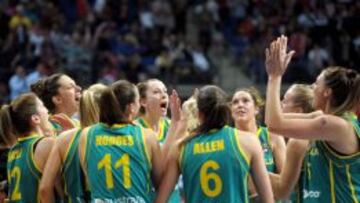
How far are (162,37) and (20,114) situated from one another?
42.6 feet

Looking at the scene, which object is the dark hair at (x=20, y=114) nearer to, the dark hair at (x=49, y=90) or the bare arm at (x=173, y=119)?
the dark hair at (x=49, y=90)

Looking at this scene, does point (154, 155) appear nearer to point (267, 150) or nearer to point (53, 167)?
point (53, 167)

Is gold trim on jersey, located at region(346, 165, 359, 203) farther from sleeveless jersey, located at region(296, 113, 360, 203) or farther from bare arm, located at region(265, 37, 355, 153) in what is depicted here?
bare arm, located at region(265, 37, 355, 153)

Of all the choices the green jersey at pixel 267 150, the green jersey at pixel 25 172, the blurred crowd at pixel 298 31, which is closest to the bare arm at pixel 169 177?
the green jersey at pixel 25 172

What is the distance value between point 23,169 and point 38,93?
4.56 feet

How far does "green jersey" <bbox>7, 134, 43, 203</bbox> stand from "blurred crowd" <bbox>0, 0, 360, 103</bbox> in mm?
9611

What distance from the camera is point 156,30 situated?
2009cm

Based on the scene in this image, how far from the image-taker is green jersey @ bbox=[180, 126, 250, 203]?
617 centimetres

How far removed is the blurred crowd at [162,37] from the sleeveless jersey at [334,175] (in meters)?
10.7

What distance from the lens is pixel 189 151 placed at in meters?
6.29

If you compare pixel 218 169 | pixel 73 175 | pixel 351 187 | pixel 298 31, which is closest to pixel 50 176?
pixel 73 175

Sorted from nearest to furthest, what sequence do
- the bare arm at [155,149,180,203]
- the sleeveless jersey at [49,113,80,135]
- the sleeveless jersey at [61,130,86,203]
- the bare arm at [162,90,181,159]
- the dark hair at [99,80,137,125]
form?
1. the bare arm at [155,149,180,203]
2. the dark hair at [99,80,137,125]
3. the bare arm at [162,90,181,159]
4. the sleeveless jersey at [61,130,86,203]
5. the sleeveless jersey at [49,113,80,135]

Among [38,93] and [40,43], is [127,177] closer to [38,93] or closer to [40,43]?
[38,93]

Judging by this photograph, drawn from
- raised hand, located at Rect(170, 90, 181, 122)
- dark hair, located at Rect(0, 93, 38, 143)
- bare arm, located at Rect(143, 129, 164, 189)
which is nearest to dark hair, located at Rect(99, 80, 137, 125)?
bare arm, located at Rect(143, 129, 164, 189)
